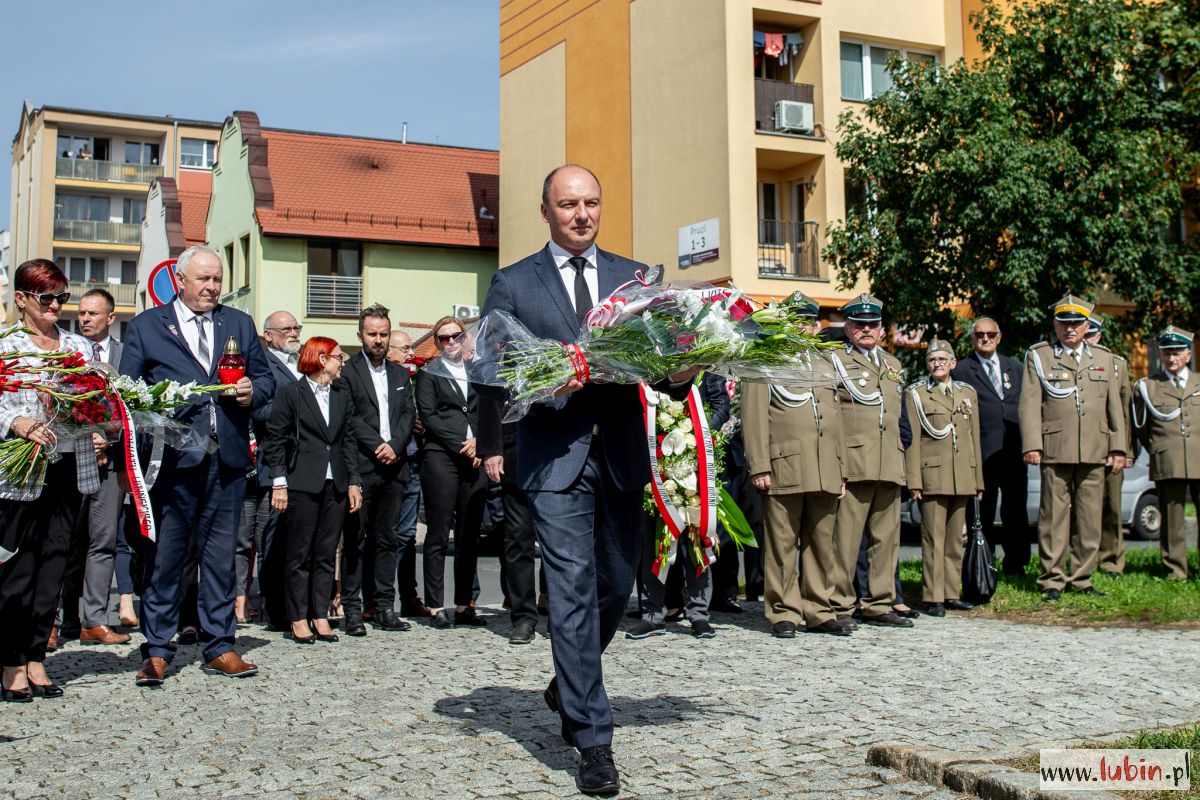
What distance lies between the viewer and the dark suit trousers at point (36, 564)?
264 inches

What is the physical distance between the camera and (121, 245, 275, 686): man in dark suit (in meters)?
7.22

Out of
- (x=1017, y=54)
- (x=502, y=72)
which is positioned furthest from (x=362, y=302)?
(x=1017, y=54)

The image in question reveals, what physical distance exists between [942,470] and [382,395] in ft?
14.4

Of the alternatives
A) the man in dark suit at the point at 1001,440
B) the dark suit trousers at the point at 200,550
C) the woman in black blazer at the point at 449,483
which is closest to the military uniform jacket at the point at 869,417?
the man in dark suit at the point at 1001,440

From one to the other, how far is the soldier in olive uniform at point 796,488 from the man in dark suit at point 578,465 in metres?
3.61

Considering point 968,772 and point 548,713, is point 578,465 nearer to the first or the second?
point 548,713

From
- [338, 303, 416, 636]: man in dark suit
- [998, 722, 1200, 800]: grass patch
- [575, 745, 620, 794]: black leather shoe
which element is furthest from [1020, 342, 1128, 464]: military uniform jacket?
[575, 745, 620, 794]: black leather shoe

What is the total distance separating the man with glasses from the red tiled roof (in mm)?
30096

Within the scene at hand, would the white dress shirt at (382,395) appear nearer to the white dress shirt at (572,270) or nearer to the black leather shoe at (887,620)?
the black leather shoe at (887,620)

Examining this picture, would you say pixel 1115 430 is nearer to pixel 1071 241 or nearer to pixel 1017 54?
pixel 1071 241

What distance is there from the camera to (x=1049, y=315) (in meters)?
19.9

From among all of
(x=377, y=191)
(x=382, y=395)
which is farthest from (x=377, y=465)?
(x=377, y=191)

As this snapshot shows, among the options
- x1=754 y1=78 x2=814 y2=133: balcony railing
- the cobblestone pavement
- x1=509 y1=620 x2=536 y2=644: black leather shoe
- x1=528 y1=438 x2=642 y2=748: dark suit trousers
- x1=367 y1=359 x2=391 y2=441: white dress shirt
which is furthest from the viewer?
x1=754 y1=78 x2=814 y2=133: balcony railing

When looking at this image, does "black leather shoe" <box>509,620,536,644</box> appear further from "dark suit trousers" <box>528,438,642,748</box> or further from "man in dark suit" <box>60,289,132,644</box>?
"dark suit trousers" <box>528,438,642,748</box>
